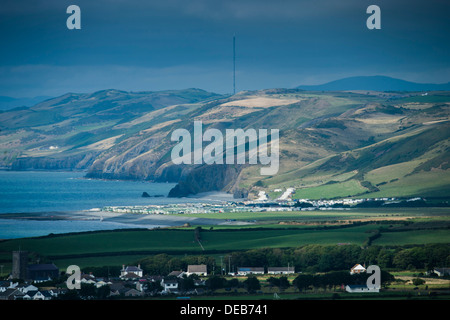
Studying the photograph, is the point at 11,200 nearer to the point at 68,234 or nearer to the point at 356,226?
the point at 68,234

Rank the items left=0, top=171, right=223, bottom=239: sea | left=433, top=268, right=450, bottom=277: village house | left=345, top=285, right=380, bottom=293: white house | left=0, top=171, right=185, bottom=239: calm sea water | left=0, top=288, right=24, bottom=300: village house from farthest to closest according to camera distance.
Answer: left=0, top=171, right=223, bottom=239: sea < left=0, top=171, right=185, bottom=239: calm sea water < left=433, top=268, right=450, bottom=277: village house < left=345, top=285, right=380, bottom=293: white house < left=0, top=288, right=24, bottom=300: village house

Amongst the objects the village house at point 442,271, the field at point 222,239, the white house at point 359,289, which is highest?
the field at point 222,239

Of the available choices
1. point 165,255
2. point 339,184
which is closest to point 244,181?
point 339,184

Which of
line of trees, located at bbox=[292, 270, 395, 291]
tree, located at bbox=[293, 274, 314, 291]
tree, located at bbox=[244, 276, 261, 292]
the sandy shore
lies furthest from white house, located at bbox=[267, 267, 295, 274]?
the sandy shore

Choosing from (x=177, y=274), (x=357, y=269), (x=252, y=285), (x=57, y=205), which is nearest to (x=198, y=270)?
(x=177, y=274)

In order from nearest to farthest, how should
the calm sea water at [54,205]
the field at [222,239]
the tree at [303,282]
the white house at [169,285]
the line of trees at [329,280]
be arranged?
the tree at [303,282] → the white house at [169,285] → the line of trees at [329,280] → the field at [222,239] → the calm sea water at [54,205]

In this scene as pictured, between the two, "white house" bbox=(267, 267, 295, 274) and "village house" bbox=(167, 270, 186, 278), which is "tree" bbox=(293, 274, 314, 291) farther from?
"village house" bbox=(167, 270, 186, 278)

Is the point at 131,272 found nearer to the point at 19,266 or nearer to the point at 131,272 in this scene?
the point at 131,272

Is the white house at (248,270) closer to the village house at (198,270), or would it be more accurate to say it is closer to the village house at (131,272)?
the village house at (198,270)

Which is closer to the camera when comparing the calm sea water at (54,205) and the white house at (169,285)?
the white house at (169,285)

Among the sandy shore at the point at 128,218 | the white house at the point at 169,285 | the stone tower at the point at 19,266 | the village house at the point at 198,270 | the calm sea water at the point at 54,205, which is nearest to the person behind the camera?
the white house at the point at 169,285

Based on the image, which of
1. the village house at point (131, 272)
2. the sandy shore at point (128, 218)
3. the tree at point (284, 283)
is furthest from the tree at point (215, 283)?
the sandy shore at point (128, 218)

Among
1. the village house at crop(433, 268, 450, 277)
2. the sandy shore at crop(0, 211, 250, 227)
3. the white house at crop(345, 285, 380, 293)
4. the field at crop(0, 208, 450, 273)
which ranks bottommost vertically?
the white house at crop(345, 285, 380, 293)
